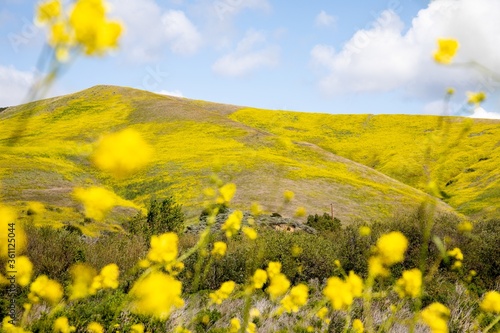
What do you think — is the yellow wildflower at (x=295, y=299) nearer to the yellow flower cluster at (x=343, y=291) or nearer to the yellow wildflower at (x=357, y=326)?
the yellow flower cluster at (x=343, y=291)

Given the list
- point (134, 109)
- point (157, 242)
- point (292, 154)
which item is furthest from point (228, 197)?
point (134, 109)

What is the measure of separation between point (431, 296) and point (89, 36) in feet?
20.4

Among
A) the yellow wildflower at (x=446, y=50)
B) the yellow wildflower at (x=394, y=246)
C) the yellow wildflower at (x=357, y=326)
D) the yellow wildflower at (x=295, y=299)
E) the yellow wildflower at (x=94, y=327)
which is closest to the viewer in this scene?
the yellow wildflower at (x=446, y=50)

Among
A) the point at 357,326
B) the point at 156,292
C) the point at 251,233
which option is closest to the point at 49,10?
the point at 156,292

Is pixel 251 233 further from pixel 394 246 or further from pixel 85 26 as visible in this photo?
pixel 85 26

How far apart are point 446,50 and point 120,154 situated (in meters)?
1.36

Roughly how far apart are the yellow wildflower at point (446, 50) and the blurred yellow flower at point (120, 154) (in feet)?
3.97

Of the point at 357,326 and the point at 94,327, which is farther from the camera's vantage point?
the point at 94,327

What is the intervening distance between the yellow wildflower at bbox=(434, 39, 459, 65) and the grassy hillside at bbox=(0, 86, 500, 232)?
397mm

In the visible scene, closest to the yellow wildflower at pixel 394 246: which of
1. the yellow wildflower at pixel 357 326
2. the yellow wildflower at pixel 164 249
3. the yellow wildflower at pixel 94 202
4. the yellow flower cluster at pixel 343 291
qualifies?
the yellow flower cluster at pixel 343 291

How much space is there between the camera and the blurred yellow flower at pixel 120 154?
4.32 feet

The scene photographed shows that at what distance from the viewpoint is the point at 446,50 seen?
1.78 metres

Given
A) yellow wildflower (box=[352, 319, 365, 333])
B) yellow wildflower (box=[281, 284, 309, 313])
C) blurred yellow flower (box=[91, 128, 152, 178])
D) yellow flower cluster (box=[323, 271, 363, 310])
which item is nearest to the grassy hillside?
blurred yellow flower (box=[91, 128, 152, 178])

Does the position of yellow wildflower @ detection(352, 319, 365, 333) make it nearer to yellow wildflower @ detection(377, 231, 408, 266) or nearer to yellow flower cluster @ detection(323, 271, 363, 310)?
yellow flower cluster @ detection(323, 271, 363, 310)
